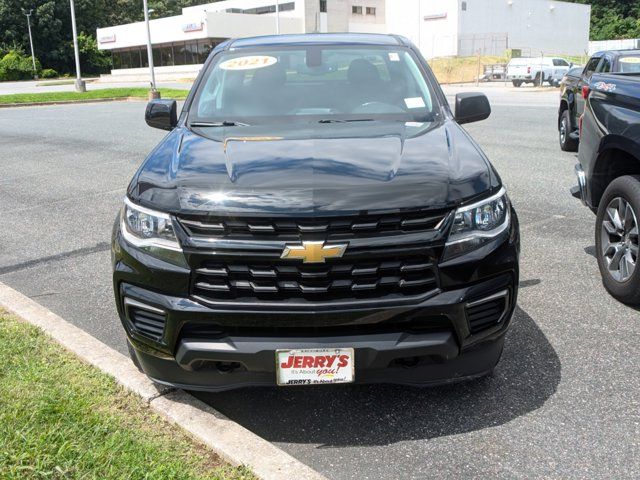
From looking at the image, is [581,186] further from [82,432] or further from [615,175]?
[82,432]

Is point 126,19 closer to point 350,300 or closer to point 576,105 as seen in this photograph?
point 576,105

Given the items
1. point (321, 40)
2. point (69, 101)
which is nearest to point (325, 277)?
point (321, 40)

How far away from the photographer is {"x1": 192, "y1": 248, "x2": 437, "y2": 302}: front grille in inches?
105

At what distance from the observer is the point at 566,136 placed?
35.6 feet

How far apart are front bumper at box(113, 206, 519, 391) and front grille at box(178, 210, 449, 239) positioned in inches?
8.4

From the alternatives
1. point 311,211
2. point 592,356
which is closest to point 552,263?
point 592,356

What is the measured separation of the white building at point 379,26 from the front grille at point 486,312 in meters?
57.9

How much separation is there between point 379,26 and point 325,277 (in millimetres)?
72312

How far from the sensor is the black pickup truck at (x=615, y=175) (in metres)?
4.17

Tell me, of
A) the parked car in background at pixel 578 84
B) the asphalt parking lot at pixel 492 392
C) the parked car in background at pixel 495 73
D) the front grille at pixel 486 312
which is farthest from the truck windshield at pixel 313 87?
the parked car in background at pixel 495 73

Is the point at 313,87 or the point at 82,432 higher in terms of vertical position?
the point at 313,87

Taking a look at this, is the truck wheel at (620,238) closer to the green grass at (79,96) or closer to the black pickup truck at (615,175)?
the black pickup truck at (615,175)

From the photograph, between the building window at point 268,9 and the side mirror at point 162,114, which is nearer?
the side mirror at point 162,114

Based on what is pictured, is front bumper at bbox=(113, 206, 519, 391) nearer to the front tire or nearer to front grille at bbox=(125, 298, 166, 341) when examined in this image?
front grille at bbox=(125, 298, 166, 341)
